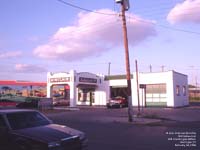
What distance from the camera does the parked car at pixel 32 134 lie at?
8.04 m

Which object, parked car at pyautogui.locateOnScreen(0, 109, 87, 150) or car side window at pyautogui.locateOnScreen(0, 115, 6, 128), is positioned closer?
parked car at pyautogui.locateOnScreen(0, 109, 87, 150)

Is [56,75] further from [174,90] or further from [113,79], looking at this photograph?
[174,90]

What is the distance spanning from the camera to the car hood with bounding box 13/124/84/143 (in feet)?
26.5

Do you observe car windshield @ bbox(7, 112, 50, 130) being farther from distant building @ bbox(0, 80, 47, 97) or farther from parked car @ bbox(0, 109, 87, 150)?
distant building @ bbox(0, 80, 47, 97)

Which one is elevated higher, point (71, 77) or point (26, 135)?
point (71, 77)

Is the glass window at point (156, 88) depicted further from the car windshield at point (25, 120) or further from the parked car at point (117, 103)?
the car windshield at point (25, 120)

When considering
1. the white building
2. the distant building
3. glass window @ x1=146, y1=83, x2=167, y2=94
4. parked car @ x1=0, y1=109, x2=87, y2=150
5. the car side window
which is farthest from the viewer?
the distant building

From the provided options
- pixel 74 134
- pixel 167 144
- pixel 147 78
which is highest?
pixel 147 78

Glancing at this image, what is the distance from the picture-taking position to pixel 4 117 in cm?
898

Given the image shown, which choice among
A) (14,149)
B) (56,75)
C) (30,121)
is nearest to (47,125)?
(30,121)

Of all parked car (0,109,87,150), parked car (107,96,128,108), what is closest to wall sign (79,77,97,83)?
parked car (107,96,128,108)

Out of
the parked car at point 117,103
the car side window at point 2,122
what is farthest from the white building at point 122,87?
the car side window at point 2,122

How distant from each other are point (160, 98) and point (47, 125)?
37589mm

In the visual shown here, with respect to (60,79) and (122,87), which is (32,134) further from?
(122,87)
